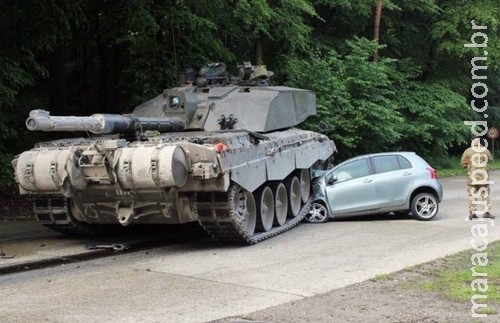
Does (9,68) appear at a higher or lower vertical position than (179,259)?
higher

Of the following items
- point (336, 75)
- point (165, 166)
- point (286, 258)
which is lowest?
point (286, 258)

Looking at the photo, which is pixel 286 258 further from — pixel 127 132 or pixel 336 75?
pixel 336 75

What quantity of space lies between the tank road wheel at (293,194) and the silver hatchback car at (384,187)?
632 millimetres

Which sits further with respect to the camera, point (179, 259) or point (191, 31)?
point (191, 31)

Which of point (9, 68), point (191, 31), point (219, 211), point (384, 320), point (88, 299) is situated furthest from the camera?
point (191, 31)

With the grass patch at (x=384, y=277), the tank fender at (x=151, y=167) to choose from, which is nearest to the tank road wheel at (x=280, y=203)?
the tank fender at (x=151, y=167)

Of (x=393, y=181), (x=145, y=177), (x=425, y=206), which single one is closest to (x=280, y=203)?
(x=393, y=181)

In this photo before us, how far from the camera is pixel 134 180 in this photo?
10180 millimetres

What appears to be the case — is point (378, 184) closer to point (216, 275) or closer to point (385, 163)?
point (385, 163)

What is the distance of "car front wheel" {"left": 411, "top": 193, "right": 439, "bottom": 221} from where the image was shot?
46.4 feet

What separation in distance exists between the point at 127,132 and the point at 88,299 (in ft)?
13.6

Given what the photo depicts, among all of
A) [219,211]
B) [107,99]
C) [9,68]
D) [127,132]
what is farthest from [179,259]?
[107,99]

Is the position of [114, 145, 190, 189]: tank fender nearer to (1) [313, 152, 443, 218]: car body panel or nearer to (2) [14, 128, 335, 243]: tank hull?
(2) [14, 128, 335, 243]: tank hull

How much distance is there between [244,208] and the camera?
11.3 m
